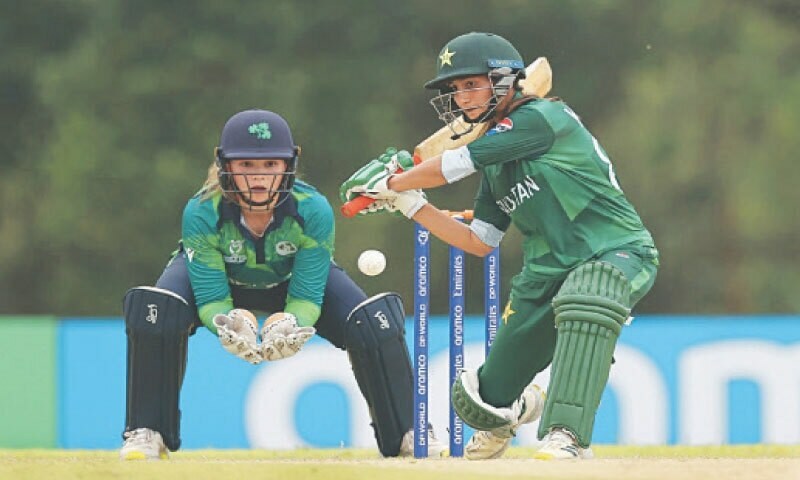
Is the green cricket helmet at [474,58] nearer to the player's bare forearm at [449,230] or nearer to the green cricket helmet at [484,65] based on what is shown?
the green cricket helmet at [484,65]

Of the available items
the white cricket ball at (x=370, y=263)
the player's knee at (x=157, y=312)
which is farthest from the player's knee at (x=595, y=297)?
the player's knee at (x=157, y=312)

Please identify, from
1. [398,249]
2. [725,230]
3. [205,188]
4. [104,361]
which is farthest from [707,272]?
[205,188]

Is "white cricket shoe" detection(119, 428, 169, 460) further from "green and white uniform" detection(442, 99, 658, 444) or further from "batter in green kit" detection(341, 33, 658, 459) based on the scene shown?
"green and white uniform" detection(442, 99, 658, 444)

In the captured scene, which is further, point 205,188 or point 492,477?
point 205,188

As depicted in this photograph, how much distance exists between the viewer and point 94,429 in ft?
28.3

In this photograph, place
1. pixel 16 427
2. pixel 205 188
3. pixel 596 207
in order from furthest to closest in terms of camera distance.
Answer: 1. pixel 16 427
2. pixel 205 188
3. pixel 596 207

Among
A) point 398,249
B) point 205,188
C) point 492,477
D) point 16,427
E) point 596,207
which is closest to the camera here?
point 492,477

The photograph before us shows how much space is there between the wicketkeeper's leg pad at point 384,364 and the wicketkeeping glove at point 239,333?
424 mm

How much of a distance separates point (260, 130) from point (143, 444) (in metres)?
1.01

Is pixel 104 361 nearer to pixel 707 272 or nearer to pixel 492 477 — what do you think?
pixel 492 477

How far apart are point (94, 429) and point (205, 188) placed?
343 centimetres

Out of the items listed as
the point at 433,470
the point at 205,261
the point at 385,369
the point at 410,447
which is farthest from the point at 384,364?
the point at 433,470

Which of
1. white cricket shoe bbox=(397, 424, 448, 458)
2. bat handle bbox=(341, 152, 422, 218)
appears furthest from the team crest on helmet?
white cricket shoe bbox=(397, 424, 448, 458)

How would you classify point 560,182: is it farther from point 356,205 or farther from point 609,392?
point 609,392
